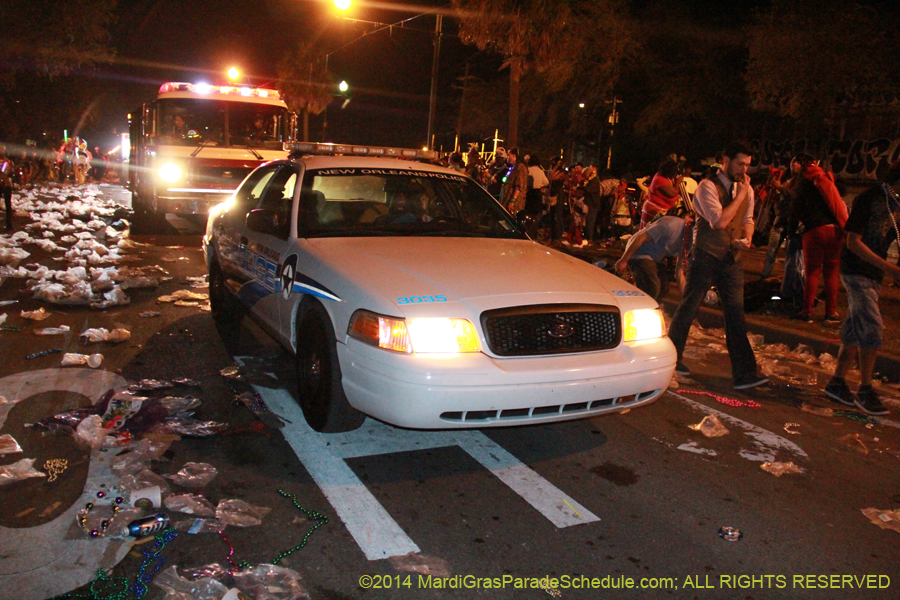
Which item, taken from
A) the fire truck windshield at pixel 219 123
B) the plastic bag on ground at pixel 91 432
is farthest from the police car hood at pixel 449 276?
the fire truck windshield at pixel 219 123

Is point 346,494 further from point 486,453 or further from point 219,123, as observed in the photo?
point 219,123

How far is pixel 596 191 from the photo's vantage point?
14859 mm

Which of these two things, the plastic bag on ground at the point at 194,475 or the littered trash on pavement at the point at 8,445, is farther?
the littered trash on pavement at the point at 8,445

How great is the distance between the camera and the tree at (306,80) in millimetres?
43906

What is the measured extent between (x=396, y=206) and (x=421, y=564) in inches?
118

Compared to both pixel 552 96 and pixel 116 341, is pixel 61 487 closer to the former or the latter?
pixel 116 341

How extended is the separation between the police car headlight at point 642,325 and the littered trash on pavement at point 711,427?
0.85 m

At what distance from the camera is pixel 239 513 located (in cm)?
346

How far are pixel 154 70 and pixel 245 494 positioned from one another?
66.1 meters

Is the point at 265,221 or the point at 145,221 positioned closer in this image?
the point at 265,221

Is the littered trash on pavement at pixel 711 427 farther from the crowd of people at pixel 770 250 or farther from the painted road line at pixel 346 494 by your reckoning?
the painted road line at pixel 346 494

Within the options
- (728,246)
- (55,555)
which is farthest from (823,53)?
(55,555)

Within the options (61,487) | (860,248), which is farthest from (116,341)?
(860,248)

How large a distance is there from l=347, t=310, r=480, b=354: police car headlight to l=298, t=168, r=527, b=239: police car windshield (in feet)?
4.45
